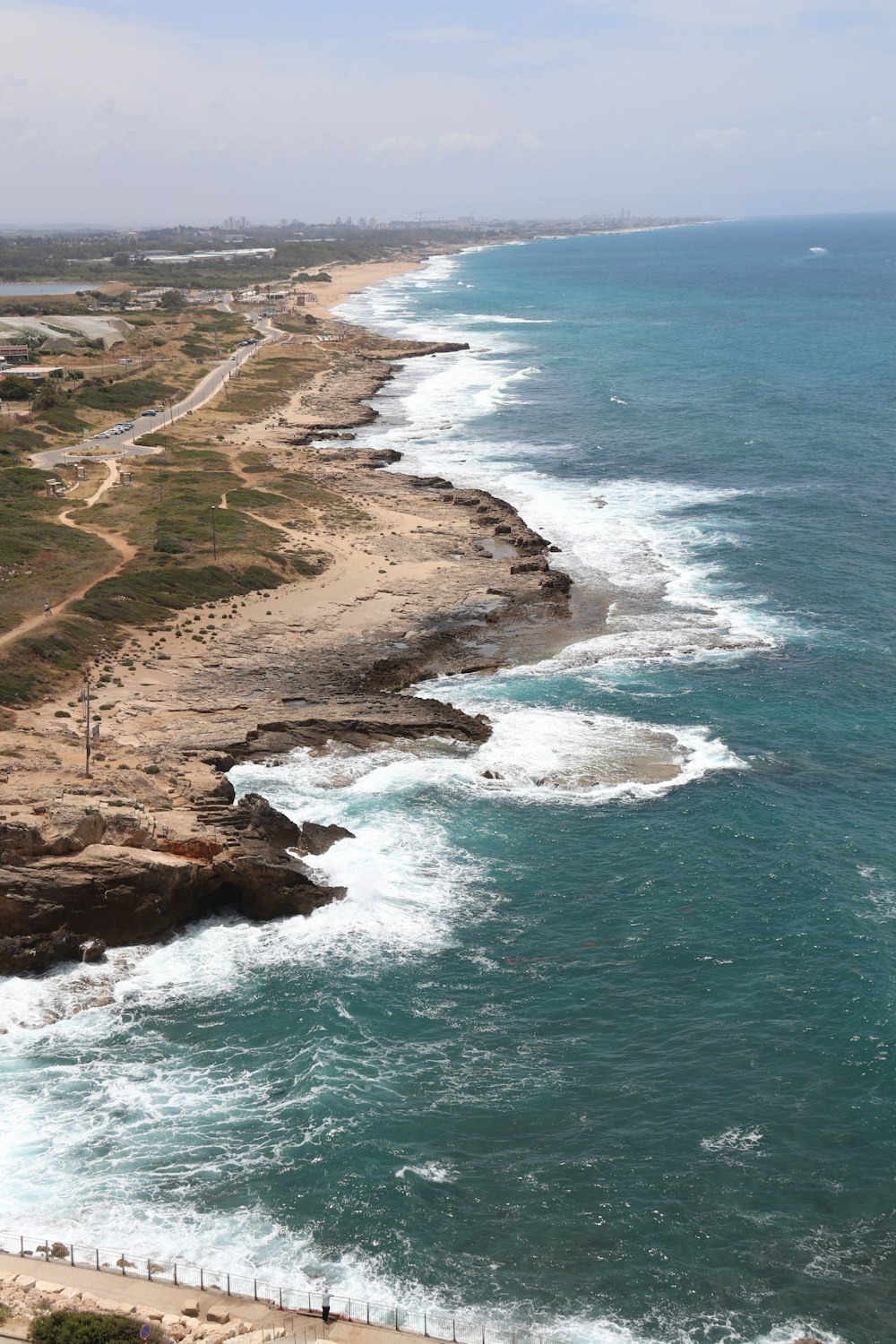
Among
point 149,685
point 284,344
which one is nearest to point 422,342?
point 284,344

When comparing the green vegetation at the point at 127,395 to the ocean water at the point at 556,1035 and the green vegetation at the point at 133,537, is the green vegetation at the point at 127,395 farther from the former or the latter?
the ocean water at the point at 556,1035

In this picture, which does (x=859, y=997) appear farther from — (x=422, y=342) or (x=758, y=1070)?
(x=422, y=342)

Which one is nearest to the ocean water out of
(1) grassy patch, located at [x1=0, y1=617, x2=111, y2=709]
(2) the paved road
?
(1) grassy patch, located at [x1=0, y1=617, x2=111, y2=709]

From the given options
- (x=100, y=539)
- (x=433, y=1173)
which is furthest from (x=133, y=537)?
(x=433, y=1173)

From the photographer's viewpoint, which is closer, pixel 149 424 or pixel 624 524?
pixel 624 524

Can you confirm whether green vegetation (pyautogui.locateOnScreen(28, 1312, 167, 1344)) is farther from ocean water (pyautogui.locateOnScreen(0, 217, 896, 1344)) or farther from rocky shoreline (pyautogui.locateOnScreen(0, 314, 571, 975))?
rocky shoreline (pyautogui.locateOnScreen(0, 314, 571, 975))

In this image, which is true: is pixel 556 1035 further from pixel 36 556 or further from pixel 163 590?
pixel 36 556
